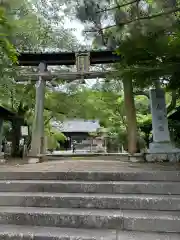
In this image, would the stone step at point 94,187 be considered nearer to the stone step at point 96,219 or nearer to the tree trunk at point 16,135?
the stone step at point 96,219

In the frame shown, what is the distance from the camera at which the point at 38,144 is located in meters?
7.74

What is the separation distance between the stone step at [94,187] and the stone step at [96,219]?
1.31 ft

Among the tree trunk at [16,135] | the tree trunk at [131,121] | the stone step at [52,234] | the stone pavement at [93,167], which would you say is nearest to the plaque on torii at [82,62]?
the tree trunk at [131,121]

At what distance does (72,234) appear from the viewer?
2461mm

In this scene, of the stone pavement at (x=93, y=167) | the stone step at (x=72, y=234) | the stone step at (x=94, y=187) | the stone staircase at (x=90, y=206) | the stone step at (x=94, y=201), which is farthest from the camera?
the stone pavement at (x=93, y=167)

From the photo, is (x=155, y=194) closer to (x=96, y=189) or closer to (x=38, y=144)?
(x=96, y=189)

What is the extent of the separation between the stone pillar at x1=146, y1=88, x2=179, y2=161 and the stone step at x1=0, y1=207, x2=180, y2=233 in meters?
4.01

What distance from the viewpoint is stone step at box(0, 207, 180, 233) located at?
2541mm

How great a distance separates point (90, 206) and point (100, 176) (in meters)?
0.66

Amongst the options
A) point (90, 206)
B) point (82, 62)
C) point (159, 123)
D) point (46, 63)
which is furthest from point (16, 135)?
point (90, 206)

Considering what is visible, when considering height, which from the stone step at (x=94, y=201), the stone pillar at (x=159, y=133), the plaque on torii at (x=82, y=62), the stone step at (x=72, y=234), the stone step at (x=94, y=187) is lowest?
the stone step at (x=72, y=234)

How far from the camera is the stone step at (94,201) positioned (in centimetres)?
287

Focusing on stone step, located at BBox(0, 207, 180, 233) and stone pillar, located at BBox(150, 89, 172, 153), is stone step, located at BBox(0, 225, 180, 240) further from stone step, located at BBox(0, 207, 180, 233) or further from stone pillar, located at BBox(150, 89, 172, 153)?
stone pillar, located at BBox(150, 89, 172, 153)

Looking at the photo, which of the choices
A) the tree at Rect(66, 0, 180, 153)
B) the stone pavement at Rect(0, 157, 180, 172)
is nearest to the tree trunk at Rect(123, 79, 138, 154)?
the tree at Rect(66, 0, 180, 153)
